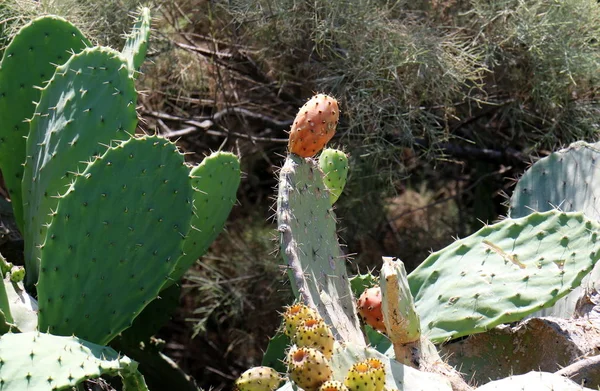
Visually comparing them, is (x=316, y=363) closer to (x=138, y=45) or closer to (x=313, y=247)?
(x=313, y=247)

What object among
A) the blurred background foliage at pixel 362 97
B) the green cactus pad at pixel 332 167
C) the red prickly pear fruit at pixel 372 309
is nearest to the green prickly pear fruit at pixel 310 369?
the red prickly pear fruit at pixel 372 309

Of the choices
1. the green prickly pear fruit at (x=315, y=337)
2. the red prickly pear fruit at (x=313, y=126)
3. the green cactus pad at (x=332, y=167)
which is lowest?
the green prickly pear fruit at (x=315, y=337)

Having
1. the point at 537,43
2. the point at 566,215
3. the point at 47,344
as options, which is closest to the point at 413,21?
the point at 537,43

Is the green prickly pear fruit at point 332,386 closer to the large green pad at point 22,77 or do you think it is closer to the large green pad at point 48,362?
the large green pad at point 48,362

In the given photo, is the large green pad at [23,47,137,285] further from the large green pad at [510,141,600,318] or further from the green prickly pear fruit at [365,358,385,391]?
the large green pad at [510,141,600,318]

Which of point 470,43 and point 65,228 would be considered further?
point 470,43

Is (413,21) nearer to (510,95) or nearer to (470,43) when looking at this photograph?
(470,43)
